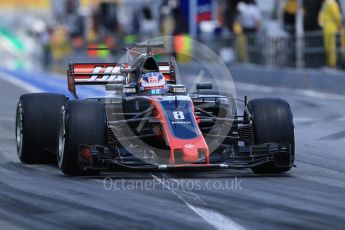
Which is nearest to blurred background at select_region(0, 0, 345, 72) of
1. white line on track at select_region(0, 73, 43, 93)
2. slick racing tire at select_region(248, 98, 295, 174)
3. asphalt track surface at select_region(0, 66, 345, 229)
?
white line on track at select_region(0, 73, 43, 93)

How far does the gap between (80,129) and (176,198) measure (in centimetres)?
170

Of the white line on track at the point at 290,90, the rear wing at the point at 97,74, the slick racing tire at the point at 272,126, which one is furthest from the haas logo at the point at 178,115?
the white line on track at the point at 290,90

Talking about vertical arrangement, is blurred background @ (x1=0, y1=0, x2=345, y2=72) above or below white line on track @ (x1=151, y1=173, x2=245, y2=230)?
above

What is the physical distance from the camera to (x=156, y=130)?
36.6 ft

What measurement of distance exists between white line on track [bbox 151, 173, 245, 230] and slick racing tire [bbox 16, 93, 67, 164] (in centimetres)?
245

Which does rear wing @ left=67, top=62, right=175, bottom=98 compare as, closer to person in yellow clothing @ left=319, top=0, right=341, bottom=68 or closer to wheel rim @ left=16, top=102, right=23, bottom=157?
wheel rim @ left=16, top=102, right=23, bottom=157

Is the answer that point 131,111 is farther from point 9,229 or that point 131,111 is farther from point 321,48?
point 321,48

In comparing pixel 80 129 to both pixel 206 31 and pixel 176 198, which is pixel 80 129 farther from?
pixel 206 31

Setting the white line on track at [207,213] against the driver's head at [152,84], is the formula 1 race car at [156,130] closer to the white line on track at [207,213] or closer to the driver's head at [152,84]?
the driver's head at [152,84]

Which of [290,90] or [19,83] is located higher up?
[19,83]

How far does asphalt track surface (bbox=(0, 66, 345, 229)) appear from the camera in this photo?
840cm

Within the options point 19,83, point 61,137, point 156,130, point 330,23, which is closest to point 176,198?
point 156,130

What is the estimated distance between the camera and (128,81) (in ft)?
41.1

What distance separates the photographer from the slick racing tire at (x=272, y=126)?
1135cm
